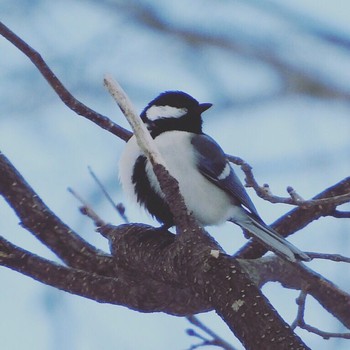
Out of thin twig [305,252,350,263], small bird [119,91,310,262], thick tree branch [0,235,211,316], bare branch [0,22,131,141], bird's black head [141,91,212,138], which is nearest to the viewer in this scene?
thin twig [305,252,350,263]

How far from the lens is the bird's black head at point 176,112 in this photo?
2.71m

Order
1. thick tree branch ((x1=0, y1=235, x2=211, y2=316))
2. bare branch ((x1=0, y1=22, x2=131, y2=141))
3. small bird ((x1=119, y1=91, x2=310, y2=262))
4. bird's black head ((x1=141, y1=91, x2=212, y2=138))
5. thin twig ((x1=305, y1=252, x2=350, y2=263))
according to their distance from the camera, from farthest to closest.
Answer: bird's black head ((x1=141, y1=91, x2=212, y2=138)) → small bird ((x1=119, y1=91, x2=310, y2=262)) → bare branch ((x1=0, y1=22, x2=131, y2=141)) → thick tree branch ((x1=0, y1=235, x2=211, y2=316)) → thin twig ((x1=305, y1=252, x2=350, y2=263))

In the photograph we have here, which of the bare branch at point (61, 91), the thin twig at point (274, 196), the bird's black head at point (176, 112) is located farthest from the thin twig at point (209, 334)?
the bird's black head at point (176, 112)

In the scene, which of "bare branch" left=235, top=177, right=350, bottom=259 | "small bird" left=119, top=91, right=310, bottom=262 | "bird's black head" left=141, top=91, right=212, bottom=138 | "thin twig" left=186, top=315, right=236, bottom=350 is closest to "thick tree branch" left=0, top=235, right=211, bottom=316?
"thin twig" left=186, top=315, right=236, bottom=350

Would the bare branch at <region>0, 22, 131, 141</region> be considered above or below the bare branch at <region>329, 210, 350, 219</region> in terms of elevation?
above

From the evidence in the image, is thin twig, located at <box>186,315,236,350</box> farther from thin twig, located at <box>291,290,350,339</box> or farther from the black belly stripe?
the black belly stripe

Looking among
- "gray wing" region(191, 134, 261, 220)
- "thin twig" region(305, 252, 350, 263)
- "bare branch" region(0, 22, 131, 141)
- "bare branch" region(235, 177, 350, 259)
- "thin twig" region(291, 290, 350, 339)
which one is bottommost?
"thin twig" region(291, 290, 350, 339)

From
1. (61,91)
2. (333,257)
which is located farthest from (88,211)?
(333,257)

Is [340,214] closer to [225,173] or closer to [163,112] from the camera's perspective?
[225,173]

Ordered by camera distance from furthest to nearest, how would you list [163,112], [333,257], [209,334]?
1. [163,112]
2. [209,334]
3. [333,257]

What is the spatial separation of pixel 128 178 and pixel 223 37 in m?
1.25

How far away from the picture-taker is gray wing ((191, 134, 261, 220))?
8.11 ft

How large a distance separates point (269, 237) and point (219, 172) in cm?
55

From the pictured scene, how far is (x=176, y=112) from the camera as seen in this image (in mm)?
2762
